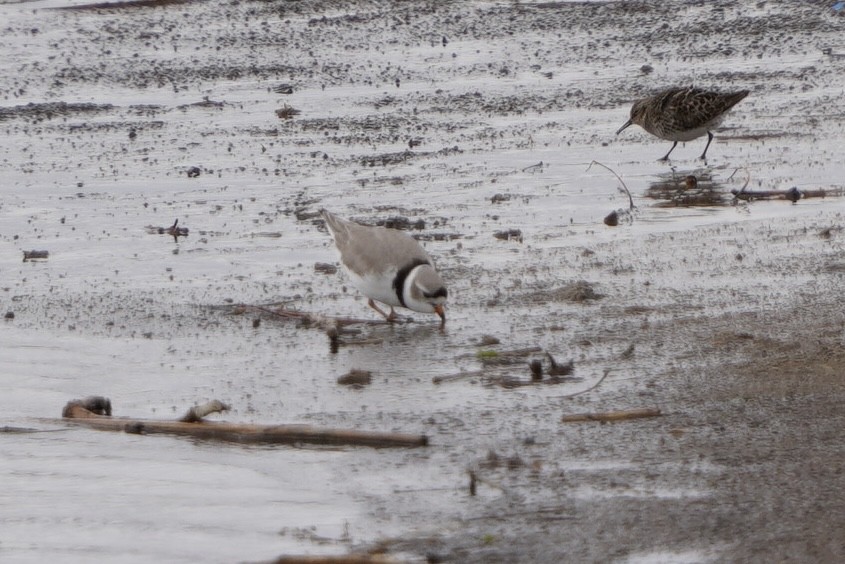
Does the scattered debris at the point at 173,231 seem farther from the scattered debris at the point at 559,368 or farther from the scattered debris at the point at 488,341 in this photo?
the scattered debris at the point at 559,368

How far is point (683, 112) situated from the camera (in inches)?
460

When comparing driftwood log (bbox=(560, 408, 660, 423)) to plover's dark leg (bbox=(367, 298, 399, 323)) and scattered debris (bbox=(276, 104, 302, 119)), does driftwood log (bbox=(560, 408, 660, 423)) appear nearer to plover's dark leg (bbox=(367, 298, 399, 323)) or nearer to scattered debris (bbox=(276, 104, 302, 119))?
plover's dark leg (bbox=(367, 298, 399, 323))

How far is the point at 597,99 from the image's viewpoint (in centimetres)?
1417

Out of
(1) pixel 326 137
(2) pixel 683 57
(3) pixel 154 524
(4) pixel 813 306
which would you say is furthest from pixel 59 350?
(2) pixel 683 57

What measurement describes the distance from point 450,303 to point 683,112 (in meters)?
4.92

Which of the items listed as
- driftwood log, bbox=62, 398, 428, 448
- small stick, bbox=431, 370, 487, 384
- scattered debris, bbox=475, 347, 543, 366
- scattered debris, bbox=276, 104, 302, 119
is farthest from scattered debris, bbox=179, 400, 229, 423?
scattered debris, bbox=276, 104, 302, 119

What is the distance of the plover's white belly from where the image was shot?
7.00 m

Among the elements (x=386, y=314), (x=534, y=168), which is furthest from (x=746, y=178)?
(x=386, y=314)

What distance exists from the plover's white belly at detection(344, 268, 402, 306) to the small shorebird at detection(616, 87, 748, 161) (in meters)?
5.29

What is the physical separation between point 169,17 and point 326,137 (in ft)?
22.1

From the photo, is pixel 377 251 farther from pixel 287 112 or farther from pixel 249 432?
pixel 287 112

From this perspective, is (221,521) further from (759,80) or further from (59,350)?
(759,80)

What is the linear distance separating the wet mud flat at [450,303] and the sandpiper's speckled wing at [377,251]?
328 mm

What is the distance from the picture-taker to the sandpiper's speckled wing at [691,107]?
1179 centimetres
